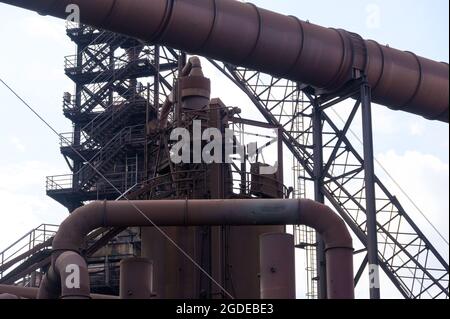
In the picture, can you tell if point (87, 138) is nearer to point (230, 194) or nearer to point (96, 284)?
point (96, 284)

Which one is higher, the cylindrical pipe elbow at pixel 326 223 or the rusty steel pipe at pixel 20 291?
the cylindrical pipe elbow at pixel 326 223

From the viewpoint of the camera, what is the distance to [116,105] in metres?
37.4

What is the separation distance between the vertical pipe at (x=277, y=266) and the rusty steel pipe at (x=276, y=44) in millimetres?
3544

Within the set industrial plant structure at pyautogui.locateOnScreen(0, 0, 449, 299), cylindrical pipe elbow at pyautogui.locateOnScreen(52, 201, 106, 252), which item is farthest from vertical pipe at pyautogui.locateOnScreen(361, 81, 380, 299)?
cylindrical pipe elbow at pyautogui.locateOnScreen(52, 201, 106, 252)

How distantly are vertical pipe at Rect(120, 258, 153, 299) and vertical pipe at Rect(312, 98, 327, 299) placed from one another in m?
3.69

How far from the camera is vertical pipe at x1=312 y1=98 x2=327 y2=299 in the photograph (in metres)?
19.7

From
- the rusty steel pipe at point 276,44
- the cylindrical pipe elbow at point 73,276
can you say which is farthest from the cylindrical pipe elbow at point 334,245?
the cylindrical pipe elbow at point 73,276

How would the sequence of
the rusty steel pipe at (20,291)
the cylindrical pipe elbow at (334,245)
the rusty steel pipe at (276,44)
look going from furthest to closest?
the rusty steel pipe at (20,291)
the cylindrical pipe elbow at (334,245)
the rusty steel pipe at (276,44)

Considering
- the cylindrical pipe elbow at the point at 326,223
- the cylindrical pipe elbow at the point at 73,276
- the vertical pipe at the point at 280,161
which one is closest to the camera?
the cylindrical pipe elbow at the point at 73,276

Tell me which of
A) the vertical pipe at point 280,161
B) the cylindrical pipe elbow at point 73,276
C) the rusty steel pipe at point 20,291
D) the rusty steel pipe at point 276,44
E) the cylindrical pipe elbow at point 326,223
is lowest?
the cylindrical pipe elbow at point 73,276

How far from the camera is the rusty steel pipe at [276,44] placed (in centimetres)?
1781

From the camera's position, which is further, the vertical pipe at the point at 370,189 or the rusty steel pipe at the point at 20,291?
the rusty steel pipe at the point at 20,291

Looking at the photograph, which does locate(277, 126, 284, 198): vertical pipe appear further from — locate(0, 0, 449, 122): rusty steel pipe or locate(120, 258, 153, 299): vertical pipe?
locate(120, 258, 153, 299): vertical pipe

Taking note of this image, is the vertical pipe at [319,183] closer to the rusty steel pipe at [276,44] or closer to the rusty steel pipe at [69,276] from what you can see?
the rusty steel pipe at [276,44]
